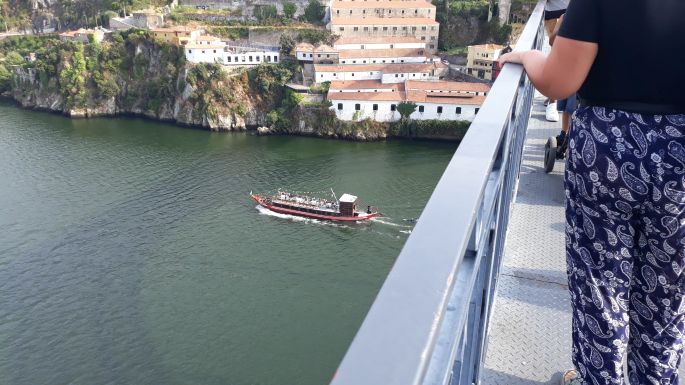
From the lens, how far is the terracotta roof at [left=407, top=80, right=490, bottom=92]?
1802cm

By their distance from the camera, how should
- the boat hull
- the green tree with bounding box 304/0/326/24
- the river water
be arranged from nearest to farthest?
the river water
the boat hull
the green tree with bounding box 304/0/326/24

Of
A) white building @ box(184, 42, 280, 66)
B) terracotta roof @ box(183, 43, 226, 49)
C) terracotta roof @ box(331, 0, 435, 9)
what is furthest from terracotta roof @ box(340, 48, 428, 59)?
terracotta roof @ box(183, 43, 226, 49)

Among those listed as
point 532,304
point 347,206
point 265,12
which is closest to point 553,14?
point 532,304

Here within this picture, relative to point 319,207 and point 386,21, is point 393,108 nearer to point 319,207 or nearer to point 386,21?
point 386,21

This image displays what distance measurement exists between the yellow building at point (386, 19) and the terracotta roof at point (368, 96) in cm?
530

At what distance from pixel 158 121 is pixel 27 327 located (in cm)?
1417

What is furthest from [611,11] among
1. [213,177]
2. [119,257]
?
[213,177]

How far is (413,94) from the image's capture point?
1822 cm

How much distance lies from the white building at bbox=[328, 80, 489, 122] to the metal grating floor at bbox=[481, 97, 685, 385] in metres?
15.5

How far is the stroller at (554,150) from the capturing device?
110 inches

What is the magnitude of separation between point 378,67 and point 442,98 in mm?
3516

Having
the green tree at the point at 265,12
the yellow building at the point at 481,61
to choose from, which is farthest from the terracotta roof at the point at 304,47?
the yellow building at the point at 481,61

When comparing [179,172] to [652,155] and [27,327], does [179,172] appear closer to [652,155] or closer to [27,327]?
[27,327]

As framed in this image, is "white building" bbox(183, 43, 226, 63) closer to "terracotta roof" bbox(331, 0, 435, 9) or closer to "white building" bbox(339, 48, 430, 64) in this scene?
"white building" bbox(339, 48, 430, 64)
